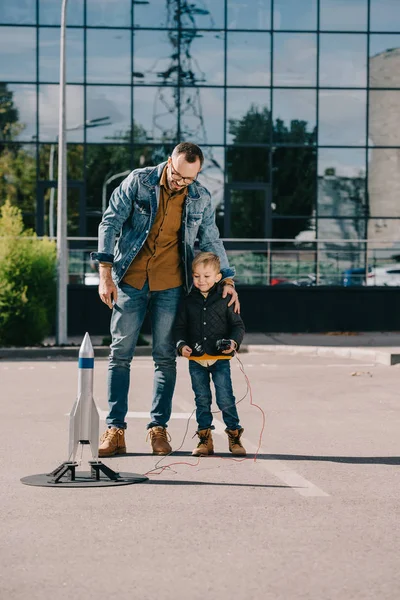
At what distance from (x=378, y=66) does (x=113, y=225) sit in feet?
83.5

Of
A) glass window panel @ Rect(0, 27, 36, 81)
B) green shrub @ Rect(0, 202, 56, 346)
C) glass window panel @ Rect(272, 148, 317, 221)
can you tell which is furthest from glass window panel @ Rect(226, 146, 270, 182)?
green shrub @ Rect(0, 202, 56, 346)

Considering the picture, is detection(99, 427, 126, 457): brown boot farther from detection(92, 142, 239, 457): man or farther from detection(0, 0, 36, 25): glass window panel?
detection(0, 0, 36, 25): glass window panel

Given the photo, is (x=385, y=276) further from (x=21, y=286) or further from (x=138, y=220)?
(x=138, y=220)

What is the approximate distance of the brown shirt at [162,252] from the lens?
802cm

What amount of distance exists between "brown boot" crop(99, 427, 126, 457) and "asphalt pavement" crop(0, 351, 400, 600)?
88mm

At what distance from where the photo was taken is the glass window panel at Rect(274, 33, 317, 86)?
3216cm

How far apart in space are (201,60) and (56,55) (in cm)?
366

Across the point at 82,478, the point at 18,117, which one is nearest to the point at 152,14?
the point at 18,117

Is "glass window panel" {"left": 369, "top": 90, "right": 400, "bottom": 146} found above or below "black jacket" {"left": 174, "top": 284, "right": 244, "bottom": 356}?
above

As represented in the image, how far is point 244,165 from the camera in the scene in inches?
1247

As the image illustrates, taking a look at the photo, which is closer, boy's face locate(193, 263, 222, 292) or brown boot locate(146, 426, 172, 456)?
boy's face locate(193, 263, 222, 292)

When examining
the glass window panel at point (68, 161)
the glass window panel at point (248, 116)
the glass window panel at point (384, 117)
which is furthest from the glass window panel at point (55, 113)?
the glass window panel at point (384, 117)

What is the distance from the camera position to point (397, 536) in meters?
5.69

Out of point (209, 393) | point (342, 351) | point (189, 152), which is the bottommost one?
point (342, 351)
